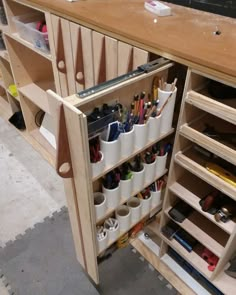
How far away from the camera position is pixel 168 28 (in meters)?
0.90

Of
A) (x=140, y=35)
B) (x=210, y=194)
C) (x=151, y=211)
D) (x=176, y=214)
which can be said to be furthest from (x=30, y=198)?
(x=140, y=35)

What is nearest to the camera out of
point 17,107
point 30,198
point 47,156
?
point 30,198

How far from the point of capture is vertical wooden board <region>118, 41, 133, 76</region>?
905mm

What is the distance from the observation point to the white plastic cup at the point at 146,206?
3.71 ft

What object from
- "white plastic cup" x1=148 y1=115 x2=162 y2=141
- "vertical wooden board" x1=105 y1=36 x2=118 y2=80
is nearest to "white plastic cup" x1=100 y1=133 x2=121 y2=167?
"white plastic cup" x1=148 y1=115 x2=162 y2=141

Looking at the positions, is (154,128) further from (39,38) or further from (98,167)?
(39,38)

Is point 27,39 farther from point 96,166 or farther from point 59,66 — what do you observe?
point 96,166

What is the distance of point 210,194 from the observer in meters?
1.04

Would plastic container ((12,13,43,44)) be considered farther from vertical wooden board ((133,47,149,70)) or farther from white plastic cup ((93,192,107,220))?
white plastic cup ((93,192,107,220))

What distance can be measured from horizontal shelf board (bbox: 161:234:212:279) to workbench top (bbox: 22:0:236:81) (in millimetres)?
828

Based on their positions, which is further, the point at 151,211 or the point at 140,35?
the point at 151,211

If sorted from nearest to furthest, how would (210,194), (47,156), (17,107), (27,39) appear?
(210,194), (27,39), (47,156), (17,107)

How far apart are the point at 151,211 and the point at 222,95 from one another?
599mm

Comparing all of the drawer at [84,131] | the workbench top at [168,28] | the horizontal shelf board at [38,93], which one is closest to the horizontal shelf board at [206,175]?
the drawer at [84,131]
